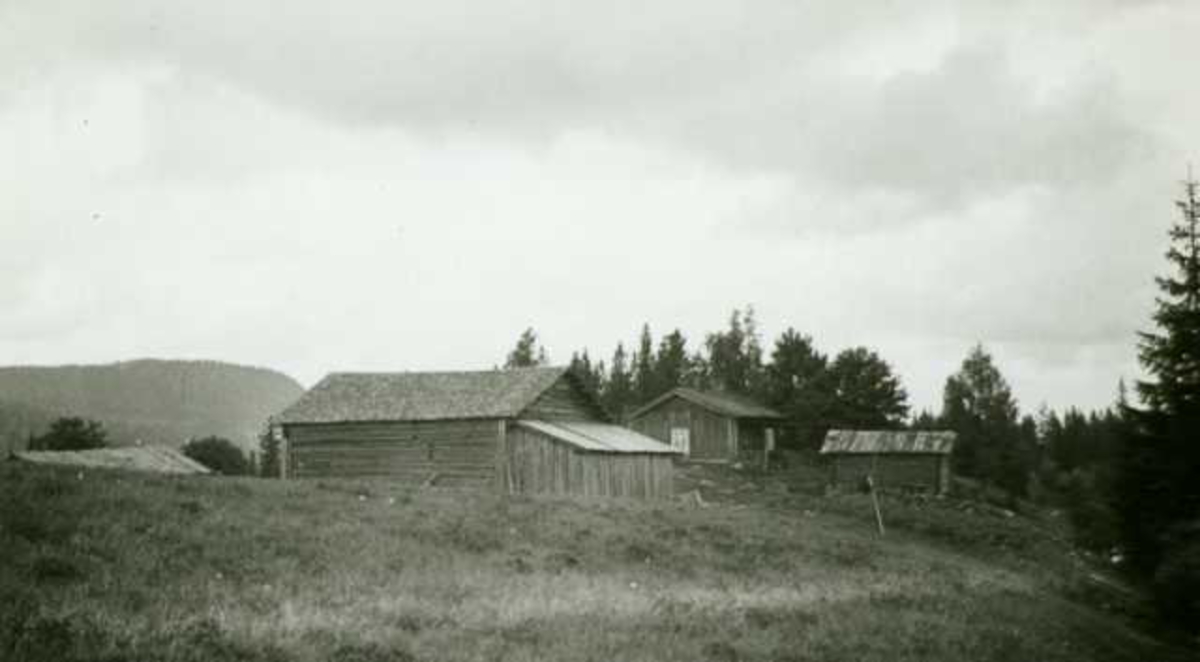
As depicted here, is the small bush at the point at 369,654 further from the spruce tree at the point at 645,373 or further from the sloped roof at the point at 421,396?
the spruce tree at the point at 645,373

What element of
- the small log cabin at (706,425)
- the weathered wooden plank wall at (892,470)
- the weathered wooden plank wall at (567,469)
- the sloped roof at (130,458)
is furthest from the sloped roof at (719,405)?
→ the sloped roof at (130,458)

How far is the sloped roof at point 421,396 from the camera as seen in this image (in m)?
41.7

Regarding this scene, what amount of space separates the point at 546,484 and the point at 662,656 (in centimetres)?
2714

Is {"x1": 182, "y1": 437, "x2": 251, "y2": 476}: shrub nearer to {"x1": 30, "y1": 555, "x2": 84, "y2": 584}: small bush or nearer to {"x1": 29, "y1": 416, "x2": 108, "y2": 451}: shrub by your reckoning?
{"x1": 29, "y1": 416, "x2": 108, "y2": 451}: shrub

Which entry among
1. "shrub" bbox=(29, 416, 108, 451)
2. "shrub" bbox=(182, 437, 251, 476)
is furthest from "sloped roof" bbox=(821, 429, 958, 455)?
"shrub" bbox=(29, 416, 108, 451)

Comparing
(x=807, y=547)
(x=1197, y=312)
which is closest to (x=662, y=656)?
(x=807, y=547)

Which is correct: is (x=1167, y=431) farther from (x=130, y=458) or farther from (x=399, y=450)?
(x=130, y=458)

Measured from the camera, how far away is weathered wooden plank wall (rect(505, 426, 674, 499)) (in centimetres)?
3853

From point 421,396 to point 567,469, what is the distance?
921cm

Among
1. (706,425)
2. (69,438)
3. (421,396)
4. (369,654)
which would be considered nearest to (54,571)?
(369,654)

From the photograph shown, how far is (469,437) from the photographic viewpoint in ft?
136

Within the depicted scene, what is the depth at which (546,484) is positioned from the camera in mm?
39094

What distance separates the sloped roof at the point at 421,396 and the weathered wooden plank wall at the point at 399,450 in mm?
539

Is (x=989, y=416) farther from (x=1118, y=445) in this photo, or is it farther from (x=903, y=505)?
(x=1118, y=445)
